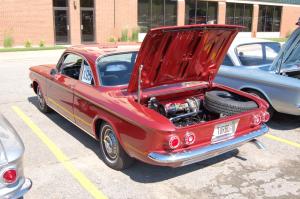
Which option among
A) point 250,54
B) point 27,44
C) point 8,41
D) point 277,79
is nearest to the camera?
point 277,79

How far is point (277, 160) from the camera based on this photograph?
4.96m

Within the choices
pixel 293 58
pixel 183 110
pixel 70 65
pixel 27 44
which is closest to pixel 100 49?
pixel 70 65

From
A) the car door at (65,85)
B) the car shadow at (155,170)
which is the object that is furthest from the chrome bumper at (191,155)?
the car door at (65,85)

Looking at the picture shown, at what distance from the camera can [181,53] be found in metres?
4.63

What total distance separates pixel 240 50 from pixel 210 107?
299cm

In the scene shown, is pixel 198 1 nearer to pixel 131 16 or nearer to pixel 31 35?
pixel 131 16

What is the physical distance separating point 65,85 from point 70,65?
79cm

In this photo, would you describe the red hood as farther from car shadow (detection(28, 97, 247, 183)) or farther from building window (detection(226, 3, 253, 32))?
building window (detection(226, 3, 253, 32))

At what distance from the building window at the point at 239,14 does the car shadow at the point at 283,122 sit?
88.5 feet

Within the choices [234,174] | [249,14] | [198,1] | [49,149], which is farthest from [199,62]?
[249,14]

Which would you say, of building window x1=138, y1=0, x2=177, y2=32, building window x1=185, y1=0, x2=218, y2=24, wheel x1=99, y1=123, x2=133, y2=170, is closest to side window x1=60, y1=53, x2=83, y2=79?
wheel x1=99, y1=123, x2=133, y2=170

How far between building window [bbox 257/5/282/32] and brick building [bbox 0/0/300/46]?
1143 millimetres

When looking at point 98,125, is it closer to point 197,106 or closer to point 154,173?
point 154,173

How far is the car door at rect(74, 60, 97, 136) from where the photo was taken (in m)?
4.86
